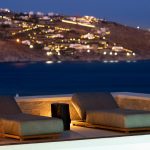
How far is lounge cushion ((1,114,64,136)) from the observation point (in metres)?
5.85

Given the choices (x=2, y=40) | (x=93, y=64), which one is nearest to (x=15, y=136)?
(x=2, y=40)

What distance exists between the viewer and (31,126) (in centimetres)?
587

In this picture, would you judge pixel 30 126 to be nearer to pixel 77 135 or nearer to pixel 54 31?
pixel 77 135

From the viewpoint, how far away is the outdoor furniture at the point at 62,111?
23.5ft

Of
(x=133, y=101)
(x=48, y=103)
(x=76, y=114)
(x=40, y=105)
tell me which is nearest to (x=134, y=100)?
(x=133, y=101)

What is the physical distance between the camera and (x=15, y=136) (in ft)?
19.4

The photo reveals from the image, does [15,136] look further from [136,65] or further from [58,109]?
[136,65]

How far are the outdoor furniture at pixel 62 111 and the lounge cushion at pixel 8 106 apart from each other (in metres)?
0.61

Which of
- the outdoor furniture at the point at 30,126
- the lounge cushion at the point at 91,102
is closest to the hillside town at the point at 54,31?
the lounge cushion at the point at 91,102

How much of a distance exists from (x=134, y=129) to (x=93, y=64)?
8831 cm

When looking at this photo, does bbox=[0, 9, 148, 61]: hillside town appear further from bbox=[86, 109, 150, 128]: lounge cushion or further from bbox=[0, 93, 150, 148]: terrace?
bbox=[86, 109, 150, 128]: lounge cushion

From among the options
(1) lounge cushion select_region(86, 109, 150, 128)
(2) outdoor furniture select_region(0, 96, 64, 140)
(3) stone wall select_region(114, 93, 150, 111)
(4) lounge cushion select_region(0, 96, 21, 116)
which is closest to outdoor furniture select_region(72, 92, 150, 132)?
(1) lounge cushion select_region(86, 109, 150, 128)

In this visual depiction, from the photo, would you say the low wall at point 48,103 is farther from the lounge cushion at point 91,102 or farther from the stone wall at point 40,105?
the lounge cushion at point 91,102

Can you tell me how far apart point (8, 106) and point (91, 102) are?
1160mm
